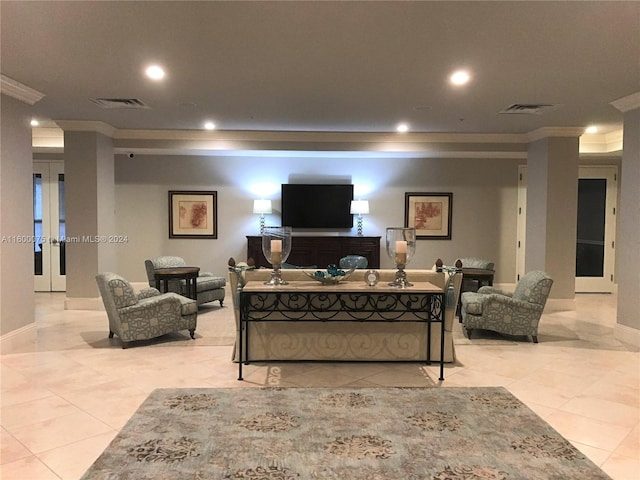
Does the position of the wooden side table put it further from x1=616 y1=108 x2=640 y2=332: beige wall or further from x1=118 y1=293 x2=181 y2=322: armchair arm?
x1=616 y1=108 x2=640 y2=332: beige wall

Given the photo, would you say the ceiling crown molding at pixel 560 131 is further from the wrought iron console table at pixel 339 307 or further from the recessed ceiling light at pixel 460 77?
the wrought iron console table at pixel 339 307

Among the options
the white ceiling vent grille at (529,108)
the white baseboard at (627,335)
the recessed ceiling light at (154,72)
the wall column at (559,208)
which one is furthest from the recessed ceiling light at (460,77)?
the white baseboard at (627,335)

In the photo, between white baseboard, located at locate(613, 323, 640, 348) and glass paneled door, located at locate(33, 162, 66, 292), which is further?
glass paneled door, located at locate(33, 162, 66, 292)

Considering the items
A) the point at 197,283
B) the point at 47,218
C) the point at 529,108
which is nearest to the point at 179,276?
the point at 197,283

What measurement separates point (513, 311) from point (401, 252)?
187cm

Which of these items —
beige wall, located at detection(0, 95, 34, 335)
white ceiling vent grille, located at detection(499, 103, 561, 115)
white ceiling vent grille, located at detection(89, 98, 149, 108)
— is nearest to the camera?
beige wall, located at detection(0, 95, 34, 335)

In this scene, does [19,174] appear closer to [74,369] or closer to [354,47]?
[74,369]

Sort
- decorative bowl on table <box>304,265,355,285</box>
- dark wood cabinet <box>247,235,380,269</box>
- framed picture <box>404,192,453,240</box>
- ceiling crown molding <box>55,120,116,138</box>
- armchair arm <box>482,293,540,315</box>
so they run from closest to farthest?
decorative bowl on table <box>304,265,355,285</box> < armchair arm <box>482,293,540,315</box> < ceiling crown molding <box>55,120,116,138</box> < dark wood cabinet <box>247,235,380,269</box> < framed picture <box>404,192,453,240</box>

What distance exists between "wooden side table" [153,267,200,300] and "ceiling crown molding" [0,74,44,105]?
8.31 ft

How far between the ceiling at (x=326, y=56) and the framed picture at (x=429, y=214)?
7.99 ft

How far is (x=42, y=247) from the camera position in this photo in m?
8.00

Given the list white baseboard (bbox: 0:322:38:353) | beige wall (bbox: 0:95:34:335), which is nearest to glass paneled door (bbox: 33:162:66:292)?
beige wall (bbox: 0:95:34:335)

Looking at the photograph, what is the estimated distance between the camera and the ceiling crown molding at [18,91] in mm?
4424

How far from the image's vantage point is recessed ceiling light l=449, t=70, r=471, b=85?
416cm
